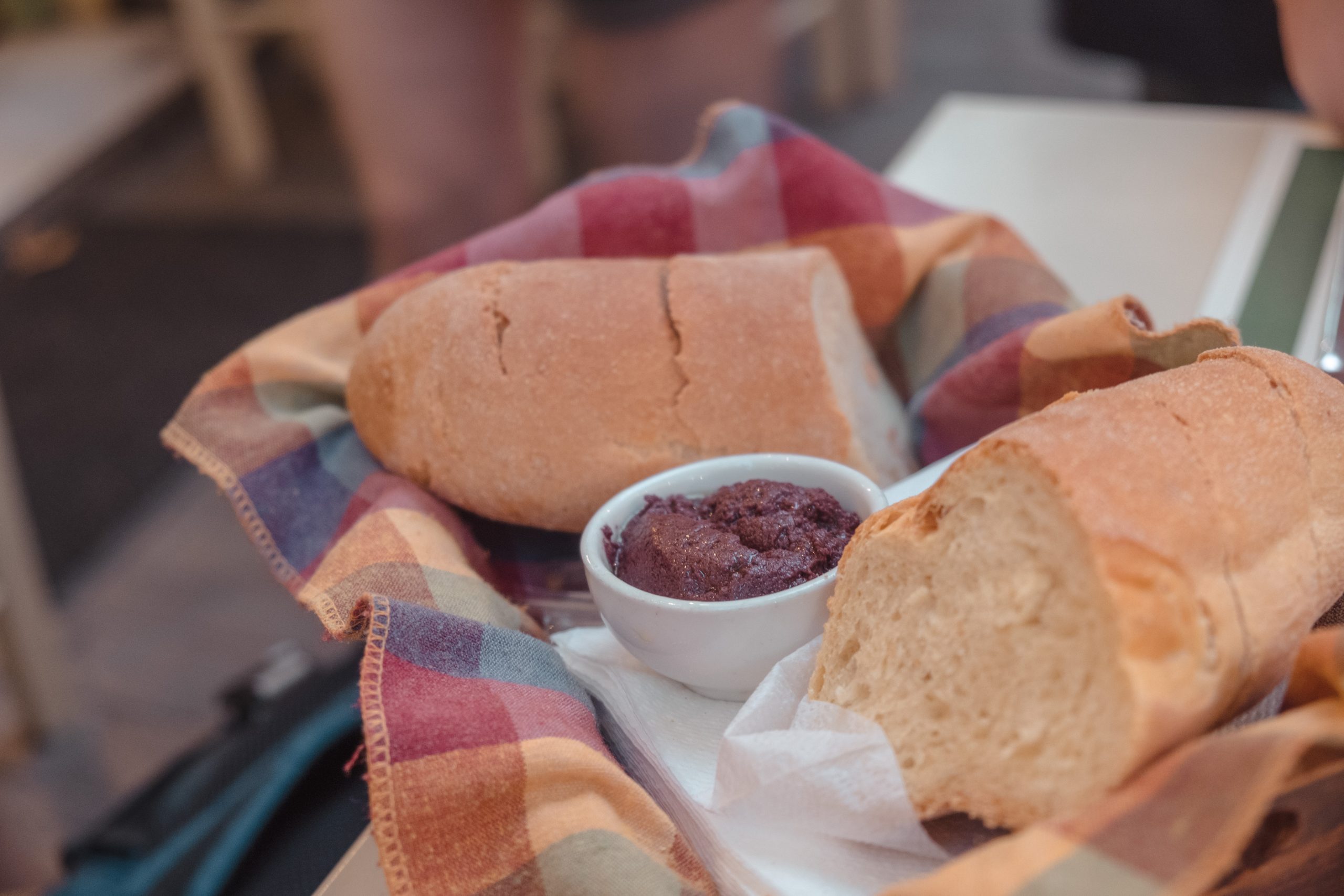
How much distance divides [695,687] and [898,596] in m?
0.17

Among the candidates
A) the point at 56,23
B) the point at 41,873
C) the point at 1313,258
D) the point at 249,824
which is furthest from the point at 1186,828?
the point at 56,23

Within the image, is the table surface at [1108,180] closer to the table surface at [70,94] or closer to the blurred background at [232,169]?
the blurred background at [232,169]

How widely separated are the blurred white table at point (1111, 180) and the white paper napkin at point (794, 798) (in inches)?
26.2

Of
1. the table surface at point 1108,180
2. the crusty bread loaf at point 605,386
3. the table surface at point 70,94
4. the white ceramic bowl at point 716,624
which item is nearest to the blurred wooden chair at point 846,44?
the table surface at point 70,94

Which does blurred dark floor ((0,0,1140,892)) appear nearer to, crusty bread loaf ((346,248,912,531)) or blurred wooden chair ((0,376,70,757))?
blurred wooden chair ((0,376,70,757))

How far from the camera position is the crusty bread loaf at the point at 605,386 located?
822 mm

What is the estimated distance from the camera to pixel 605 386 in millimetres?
820

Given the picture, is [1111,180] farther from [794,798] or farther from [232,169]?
[232,169]

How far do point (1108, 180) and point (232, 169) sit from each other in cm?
295

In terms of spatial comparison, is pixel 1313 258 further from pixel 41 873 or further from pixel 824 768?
pixel 41 873

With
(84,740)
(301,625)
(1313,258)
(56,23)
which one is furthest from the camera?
(56,23)

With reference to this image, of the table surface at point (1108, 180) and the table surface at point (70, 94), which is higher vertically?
the table surface at point (70, 94)

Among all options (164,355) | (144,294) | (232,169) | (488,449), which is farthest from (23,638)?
(232,169)

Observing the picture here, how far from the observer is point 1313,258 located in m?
1.12
